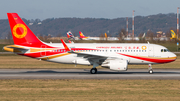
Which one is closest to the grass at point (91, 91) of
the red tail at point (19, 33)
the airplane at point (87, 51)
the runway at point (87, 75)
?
the runway at point (87, 75)

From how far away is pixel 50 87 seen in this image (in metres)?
22.4

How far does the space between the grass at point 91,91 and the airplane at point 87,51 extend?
7.58 meters

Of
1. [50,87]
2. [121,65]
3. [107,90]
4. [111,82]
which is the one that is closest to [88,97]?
[107,90]

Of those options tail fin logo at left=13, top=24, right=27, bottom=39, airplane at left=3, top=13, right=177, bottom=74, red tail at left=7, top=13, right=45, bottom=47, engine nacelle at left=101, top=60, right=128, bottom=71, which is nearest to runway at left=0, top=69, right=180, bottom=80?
engine nacelle at left=101, top=60, right=128, bottom=71

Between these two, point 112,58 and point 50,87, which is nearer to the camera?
point 50,87

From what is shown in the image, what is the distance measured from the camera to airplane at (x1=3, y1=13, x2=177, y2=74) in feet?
106

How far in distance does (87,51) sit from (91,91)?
1256 cm

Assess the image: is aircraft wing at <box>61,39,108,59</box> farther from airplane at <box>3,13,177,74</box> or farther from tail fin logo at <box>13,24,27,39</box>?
tail fin logo at <box>13,24,27,39</box>

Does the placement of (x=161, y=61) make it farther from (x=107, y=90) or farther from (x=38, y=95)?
(x=38, y=95)

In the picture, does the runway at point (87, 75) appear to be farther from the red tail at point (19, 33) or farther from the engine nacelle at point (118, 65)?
the red tail at point (19, 33)

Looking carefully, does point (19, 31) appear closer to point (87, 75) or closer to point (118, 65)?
point (87, 75)

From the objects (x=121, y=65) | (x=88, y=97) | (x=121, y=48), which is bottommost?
(x=88, y=97)

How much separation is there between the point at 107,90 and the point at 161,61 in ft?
45.6

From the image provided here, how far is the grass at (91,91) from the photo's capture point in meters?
18.4
